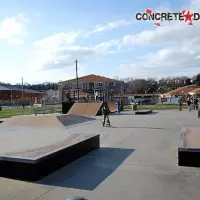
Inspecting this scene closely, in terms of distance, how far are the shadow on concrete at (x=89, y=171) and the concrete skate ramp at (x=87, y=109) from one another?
1891 cm

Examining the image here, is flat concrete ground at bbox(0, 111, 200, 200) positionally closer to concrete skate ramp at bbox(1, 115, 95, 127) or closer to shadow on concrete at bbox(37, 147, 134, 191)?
shadow on concrete at bbox(37, 147, 134, 191)

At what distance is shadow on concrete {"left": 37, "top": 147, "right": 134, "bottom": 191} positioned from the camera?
5930 millimetres

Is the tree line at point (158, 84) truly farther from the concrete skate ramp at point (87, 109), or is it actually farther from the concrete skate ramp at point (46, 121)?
the concrete skate ramp at point (46, 121)

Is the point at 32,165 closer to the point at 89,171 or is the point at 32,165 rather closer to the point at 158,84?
the point at 89,171

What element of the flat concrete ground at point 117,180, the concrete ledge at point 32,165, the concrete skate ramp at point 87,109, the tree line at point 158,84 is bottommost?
the flat concrete ground at point 117,180

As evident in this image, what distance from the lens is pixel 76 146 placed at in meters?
8.12

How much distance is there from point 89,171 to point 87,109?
873 inches

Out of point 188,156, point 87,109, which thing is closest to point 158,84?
point 87,109

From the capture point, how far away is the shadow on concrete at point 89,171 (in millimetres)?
5930

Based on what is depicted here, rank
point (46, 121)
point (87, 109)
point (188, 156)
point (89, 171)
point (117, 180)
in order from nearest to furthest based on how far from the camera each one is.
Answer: point (117, 180) < point (89, 171) < point (188, 156) < point (46, 121) < point (87, 109)

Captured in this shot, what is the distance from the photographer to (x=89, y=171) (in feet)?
22.6

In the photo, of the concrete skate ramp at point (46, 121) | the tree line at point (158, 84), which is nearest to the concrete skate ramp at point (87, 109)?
the concrete skate ramp at point (46, 121)

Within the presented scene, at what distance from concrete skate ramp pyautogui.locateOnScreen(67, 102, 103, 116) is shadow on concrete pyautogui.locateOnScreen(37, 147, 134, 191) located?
62.0 ft

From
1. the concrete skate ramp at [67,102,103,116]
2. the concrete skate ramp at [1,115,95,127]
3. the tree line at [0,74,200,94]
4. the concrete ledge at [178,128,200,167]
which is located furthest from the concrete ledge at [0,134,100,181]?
the tree line at [0,74,200,94]
